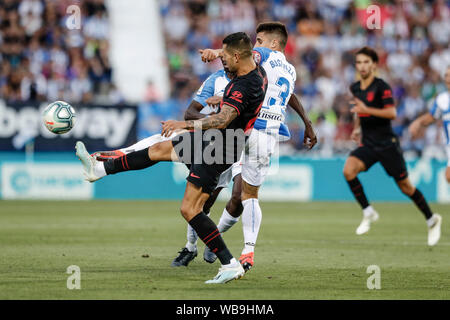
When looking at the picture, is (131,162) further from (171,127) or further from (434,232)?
(434,232)

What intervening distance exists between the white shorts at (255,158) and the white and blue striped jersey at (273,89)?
143 millimetres

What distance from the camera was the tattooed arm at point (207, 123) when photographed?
658 cm

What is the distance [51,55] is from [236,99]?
1637 cm

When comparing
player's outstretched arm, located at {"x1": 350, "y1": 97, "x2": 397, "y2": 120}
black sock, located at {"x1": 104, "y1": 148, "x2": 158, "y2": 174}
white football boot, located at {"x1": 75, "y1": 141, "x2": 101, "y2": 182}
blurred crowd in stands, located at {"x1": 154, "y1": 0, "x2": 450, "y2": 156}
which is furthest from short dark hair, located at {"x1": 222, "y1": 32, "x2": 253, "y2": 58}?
blurred crowd in stands, located at {"x1": 154, "y1": 0, "x2": 450, "y2": 156}

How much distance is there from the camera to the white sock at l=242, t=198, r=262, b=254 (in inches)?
305

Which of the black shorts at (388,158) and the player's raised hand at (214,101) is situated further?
the black shorts at (388,158)

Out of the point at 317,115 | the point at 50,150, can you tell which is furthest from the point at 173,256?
the point at 317,115

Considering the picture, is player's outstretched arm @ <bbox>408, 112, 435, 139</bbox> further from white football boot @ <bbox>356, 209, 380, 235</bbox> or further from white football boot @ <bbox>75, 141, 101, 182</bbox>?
white football boot @ <bbox>75, 141, 101, 182</bbox>

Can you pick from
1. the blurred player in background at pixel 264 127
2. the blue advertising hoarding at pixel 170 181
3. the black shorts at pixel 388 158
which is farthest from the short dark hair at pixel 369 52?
the blue advertising hoarding at pixel 170 181

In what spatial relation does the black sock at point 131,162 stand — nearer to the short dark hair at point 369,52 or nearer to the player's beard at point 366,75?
the short dark hair at point 369,52

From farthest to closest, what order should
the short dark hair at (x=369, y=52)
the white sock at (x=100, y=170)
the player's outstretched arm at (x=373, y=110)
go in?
the short dark hair at (x=369, y=52) → the player's outstretched arm at (x=373, y=110) → the white sock at (x=100, y=170)

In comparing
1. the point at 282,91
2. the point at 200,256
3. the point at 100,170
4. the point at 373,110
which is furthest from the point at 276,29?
the point at 373,110

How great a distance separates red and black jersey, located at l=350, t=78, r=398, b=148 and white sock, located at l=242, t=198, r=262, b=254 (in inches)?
172

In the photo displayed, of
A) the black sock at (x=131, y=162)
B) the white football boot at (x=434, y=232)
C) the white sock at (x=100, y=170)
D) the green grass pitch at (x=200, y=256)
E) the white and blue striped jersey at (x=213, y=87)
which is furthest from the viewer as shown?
the white football boot at (x=434, y=232)
